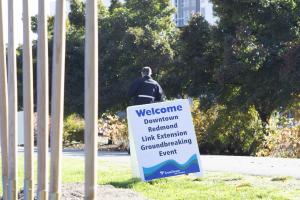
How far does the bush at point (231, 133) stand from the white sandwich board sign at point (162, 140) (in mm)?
13725

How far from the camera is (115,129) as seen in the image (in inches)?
1134

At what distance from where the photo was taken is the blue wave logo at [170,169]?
1002 centimetres

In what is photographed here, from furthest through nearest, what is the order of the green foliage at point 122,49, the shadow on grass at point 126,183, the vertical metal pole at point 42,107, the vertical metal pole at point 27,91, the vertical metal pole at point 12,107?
the green foliage at point 122,49 → the shadow on grass at point 126,183 → the vertical metal pole at point 12,107 → the vertical metal pole at point 27,91 → the vertical metal pole at point 42,107

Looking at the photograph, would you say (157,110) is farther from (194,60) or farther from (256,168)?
(194,60)

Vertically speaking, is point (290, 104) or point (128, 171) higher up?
point (290, 104)

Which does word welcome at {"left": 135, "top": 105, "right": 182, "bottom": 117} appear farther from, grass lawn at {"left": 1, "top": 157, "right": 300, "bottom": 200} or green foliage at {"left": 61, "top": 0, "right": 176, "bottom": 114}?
green foliage at {"left": 61, "top": 0, "right": 176, "bottom": 114}

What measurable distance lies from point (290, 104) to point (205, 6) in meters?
58.5

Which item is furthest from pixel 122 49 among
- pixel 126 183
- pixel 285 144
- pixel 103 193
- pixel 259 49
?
pixel 103 193

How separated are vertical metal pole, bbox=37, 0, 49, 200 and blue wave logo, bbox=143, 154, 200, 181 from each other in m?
3.91

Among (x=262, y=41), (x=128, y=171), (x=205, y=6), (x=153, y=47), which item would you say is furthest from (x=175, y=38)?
(x=205, y=6)

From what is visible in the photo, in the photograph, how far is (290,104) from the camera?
2244cm

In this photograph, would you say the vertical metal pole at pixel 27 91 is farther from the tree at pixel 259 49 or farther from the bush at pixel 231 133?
the bush at pixel 231 133

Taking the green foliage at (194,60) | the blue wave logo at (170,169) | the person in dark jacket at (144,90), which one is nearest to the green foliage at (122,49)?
the green foliage at (194,60)

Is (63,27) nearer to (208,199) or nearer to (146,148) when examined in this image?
(208,199)
